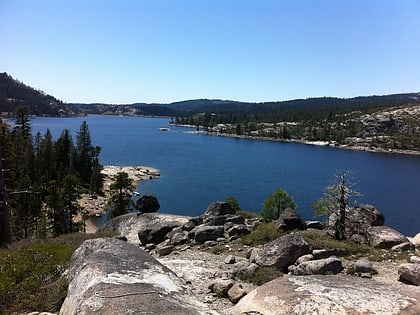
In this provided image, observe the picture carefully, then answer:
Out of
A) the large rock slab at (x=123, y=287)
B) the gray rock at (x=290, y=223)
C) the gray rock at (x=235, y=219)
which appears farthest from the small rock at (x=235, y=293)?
the gray rock at (x=235, y=219)

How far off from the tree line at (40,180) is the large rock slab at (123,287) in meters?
14.6

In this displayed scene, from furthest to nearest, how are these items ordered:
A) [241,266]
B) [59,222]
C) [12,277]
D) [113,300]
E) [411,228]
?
[411,228]
[59,222]
[241,266]
[12,277]
[113,300]

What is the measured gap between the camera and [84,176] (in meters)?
108

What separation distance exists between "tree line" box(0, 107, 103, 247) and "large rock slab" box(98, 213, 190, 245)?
7631mm

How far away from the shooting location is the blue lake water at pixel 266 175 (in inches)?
3140

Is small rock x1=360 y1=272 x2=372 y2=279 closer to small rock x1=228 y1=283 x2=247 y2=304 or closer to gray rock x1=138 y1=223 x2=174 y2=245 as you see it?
small rock x1=228 y1=283 x2=247 y2=304

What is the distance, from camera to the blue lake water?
79.8 meters

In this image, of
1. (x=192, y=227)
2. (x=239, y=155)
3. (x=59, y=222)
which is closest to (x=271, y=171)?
(x=239, y=155)

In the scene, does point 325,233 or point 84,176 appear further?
point 84,176

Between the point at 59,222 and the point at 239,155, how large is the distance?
111228 mm

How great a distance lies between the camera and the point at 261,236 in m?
22.2

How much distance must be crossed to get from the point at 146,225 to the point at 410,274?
1896 centimetres

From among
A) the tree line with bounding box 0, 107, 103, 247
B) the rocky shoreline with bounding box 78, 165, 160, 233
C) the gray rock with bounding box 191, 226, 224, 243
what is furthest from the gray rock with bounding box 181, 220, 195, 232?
the rocky shoreline with bounding box 78, 165, 160, 233

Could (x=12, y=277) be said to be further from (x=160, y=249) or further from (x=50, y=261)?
(x=160, y=249)
